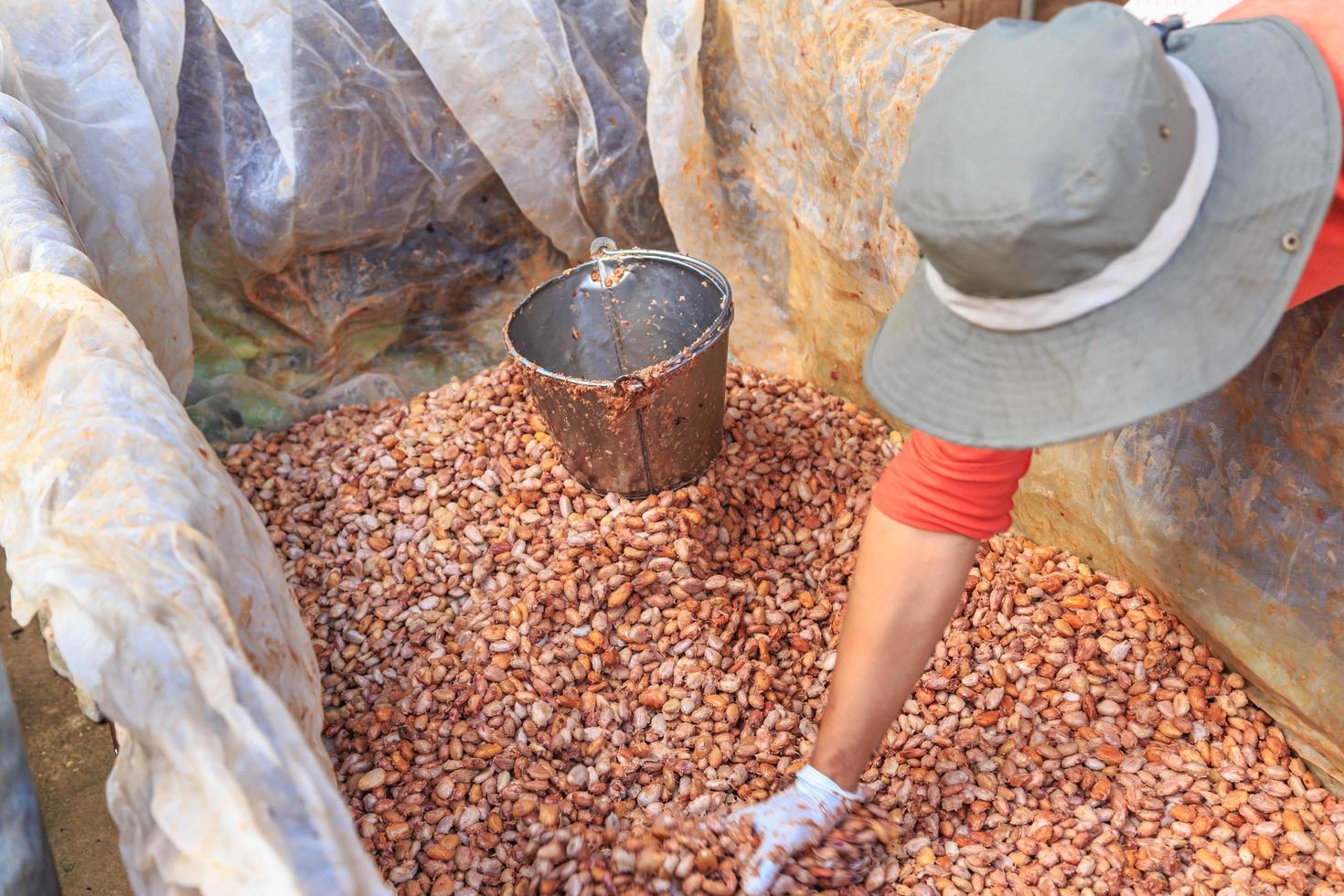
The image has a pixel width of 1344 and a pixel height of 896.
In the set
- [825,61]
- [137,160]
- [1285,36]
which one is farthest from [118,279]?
[1285,36]

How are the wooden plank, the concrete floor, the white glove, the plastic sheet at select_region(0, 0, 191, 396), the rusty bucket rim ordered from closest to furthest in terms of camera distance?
the white glove → the concrete floor → the rusty bucket rim → the plastic sheet at select_region(0, 0, 191, 396) → the wooden plank

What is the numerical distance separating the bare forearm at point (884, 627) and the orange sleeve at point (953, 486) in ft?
0.07

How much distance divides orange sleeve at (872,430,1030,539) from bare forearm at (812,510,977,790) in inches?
0.9

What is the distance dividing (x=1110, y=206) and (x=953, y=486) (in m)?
0.42

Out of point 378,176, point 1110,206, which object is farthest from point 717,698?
point 378,176

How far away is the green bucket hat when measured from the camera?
83 cm

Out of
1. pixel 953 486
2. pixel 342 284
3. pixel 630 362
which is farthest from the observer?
pixel 342 284

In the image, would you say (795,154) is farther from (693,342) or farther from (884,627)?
(884,627)

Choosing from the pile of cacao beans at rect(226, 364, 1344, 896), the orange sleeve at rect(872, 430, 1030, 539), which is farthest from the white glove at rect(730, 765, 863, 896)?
the orange sleeve at rect(872, 430, 1030, 539)

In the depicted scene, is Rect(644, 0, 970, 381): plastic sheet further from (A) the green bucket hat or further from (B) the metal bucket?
(A) the green bucket hat

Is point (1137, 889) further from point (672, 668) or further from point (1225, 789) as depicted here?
point (672, 668)

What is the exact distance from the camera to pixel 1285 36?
95 centimetres

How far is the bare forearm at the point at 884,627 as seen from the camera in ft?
4.03

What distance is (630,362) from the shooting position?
7.30ft
